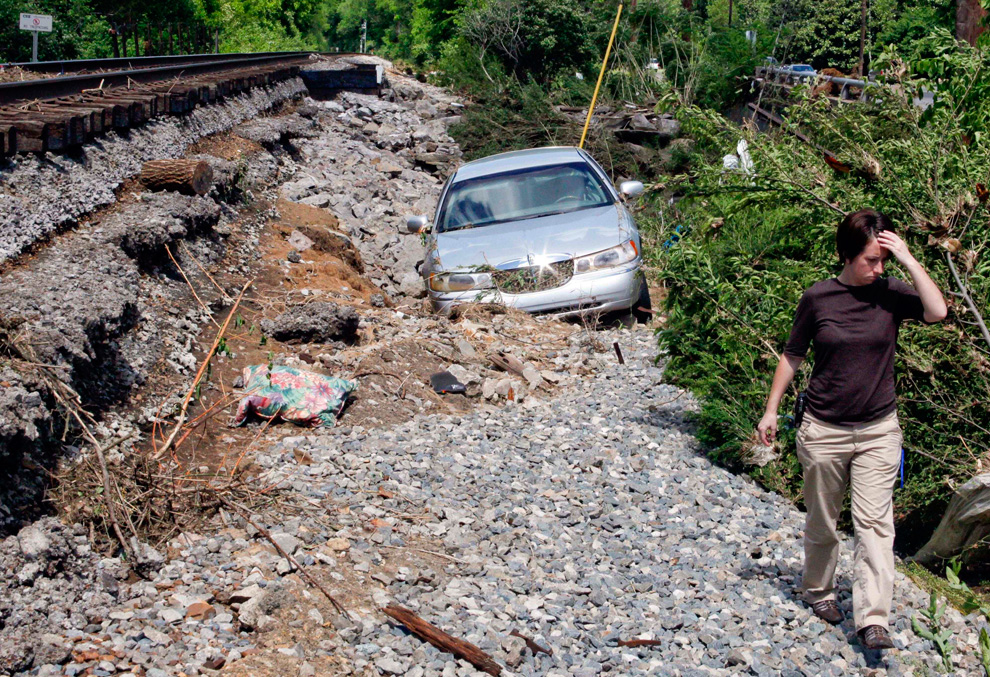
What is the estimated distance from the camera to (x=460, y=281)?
10.1 meters

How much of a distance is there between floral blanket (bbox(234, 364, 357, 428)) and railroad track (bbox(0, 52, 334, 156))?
3636 mm

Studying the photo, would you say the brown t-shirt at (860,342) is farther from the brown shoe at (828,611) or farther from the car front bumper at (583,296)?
the car front bumper at (583,296)

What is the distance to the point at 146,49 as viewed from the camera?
39594 millimetres

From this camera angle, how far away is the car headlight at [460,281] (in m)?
10.0

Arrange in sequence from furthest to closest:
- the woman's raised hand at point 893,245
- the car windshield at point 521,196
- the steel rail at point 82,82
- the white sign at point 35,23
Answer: the white sign at point 35,23 < the steel rail at point 82,82 < the car windshield at point 521,196 < the woman's raised hand at point 893,245

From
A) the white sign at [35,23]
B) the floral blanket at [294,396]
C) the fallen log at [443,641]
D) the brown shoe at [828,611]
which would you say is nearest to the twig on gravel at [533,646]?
the fallen log at [443,641]

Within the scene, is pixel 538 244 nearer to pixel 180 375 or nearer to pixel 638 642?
pixel 180 375

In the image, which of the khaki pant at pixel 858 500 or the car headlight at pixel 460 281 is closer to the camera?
the khaki pant at pixel 858 500

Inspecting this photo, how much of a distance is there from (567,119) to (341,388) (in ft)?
51.2

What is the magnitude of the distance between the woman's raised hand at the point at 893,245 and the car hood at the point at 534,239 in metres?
5.73

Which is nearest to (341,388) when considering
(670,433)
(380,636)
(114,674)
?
(670,433)

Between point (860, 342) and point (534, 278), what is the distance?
568 cm

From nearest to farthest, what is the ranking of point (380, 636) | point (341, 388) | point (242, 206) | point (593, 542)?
1. point (380, 636)
2. point (593, 542)
3. point (341, 388)
4. point (242, 206)

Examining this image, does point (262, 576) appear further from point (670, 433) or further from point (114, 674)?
point (670, 433)
